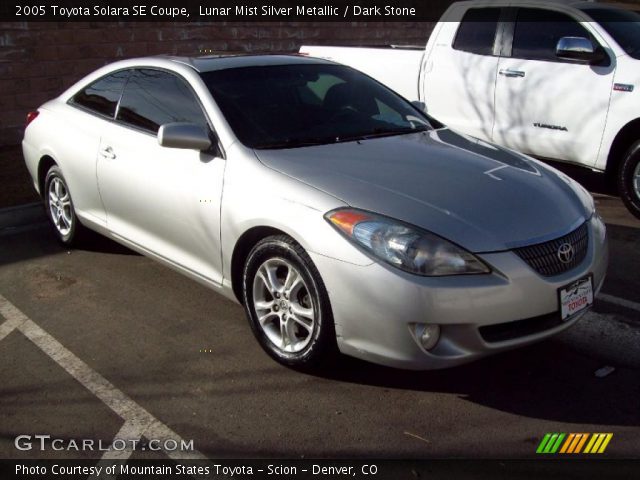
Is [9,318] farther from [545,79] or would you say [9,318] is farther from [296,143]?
[545,79]

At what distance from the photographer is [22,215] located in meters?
7.01

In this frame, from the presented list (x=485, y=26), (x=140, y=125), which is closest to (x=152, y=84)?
(x=140, y=125)

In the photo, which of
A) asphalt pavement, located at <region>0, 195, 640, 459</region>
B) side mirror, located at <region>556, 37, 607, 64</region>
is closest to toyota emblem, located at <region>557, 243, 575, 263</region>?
asphalt pavement, located at <region>0, 195, 640, 459</region>

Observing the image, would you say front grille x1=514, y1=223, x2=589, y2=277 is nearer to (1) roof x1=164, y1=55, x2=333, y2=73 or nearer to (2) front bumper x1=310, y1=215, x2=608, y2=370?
(2) front bumper x1=310, y1=215, x2=608, y2=370

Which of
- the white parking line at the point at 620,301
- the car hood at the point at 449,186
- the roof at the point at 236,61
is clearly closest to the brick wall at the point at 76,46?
the roof at the point at 236,61

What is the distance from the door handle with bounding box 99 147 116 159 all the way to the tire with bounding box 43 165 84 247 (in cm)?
75

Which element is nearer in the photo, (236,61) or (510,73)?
(236,61)

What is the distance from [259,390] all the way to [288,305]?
1.49 ft

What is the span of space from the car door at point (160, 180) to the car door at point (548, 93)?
3746 mm

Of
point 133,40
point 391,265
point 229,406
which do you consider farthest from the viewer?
point 133,40

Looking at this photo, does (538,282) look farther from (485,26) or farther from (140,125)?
(485,26)

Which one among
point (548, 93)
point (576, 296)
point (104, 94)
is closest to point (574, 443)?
point (576, 296)

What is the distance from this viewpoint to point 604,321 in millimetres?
4516

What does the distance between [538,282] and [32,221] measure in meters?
5.05
